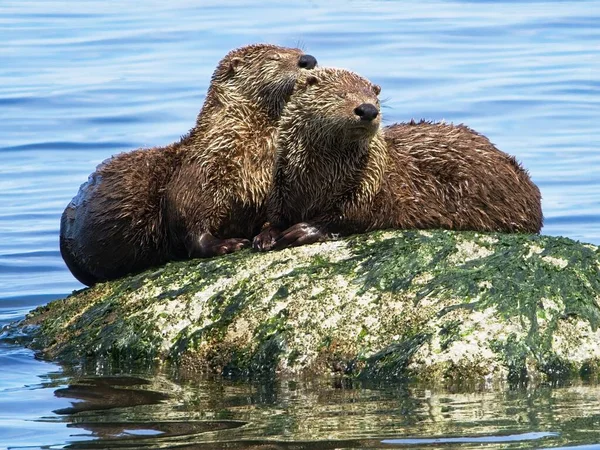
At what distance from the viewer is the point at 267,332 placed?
8.11m

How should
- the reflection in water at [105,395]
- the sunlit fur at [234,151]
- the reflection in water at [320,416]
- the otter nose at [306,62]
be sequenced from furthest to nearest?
the otter nose at [306,62] → the sunlit fur at [234,151] → the reflection in water at [105,395] → the reflection in water at [320,416]

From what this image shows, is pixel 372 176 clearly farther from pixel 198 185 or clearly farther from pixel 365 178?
pixel 198 185

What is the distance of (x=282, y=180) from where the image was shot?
8.91 m

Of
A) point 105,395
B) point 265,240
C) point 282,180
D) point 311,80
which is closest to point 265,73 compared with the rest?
point 311,80

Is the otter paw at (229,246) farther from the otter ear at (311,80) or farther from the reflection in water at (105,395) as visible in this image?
the reflection in water at (105,395)

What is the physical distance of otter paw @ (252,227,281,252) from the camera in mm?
8727

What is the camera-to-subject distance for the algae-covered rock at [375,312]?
7.69 metres

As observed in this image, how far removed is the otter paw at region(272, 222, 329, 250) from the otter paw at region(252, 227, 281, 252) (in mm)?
42

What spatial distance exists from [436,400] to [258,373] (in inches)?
46.2

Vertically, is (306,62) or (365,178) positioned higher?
(306,62)

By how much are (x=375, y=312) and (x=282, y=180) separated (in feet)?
4.26

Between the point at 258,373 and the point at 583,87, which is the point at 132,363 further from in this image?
the point at 583,87

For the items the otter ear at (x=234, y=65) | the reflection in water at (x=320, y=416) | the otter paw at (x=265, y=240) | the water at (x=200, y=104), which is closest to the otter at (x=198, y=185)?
the otter ear at (x=234, y=65)

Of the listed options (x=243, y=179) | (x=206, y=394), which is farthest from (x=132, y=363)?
(x=243, y=179)
